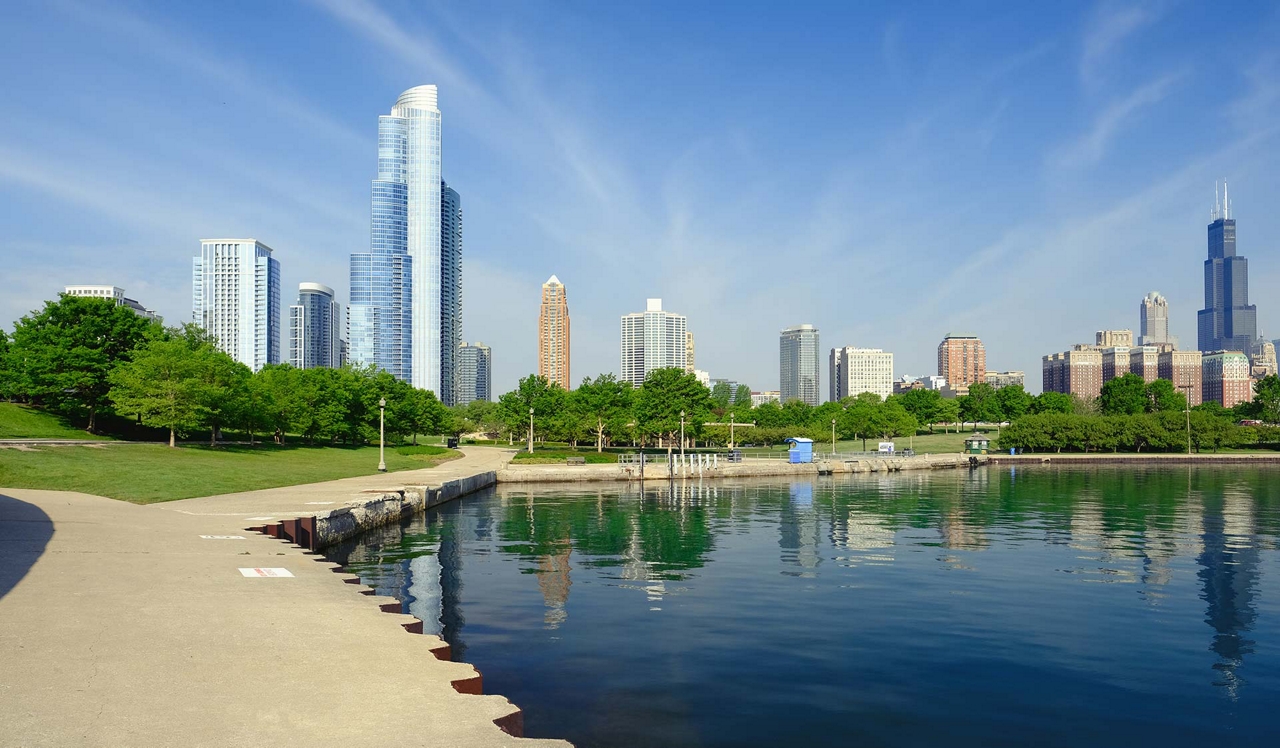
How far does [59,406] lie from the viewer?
237 feet

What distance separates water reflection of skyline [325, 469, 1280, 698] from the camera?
2180cm

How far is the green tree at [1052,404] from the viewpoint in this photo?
591 feet

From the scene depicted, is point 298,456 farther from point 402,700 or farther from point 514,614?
point 402,700

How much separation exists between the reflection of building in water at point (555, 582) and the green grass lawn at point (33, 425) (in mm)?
52242

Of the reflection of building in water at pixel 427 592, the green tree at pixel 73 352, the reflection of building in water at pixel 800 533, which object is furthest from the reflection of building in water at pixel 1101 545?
the green tree at pixel 73 352

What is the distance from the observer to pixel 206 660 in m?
10.3

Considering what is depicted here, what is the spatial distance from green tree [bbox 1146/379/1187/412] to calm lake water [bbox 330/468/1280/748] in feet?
510

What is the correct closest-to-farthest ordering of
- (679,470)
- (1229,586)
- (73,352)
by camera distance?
(1229,586) → (73,352) → (679,470)

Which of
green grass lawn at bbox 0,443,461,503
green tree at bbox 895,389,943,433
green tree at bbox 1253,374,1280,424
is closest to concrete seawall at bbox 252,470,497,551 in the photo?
green grass lawn at bbox 0,443,461,503

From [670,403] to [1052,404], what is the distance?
11087 centimetres

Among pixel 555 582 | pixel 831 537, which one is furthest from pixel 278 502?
pixel 831 537

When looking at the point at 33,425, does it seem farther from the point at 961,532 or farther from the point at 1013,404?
the point at 1013,404

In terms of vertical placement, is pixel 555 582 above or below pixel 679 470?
above

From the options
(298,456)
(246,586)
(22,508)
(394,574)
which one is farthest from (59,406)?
(246,586)
